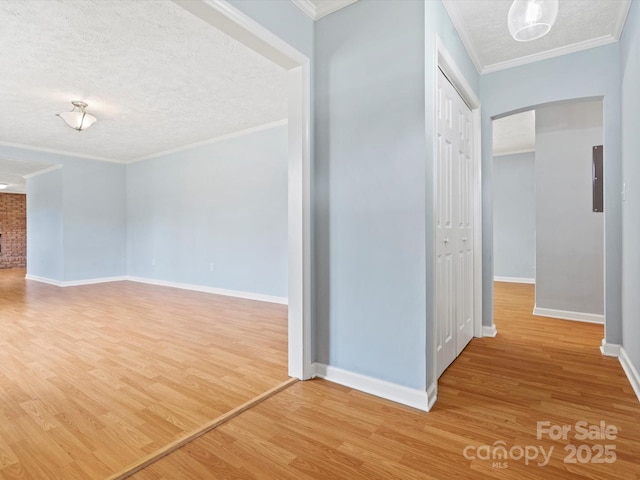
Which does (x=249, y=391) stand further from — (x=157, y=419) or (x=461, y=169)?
(x=461, y=169)

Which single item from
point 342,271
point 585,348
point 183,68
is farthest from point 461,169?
point 183,68

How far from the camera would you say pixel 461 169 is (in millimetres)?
2766

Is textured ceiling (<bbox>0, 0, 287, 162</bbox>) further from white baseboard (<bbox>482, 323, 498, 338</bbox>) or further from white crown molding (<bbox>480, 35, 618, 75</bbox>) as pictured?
white baseboard (<bbox>482, 323, 498, 338</bbox>)

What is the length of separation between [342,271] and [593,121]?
3.68 meters

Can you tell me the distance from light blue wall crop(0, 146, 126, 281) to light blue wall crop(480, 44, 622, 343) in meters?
7.19

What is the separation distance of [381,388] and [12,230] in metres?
13.4

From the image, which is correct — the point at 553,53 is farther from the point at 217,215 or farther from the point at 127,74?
the point at 217,215

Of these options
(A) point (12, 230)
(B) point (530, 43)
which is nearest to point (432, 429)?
(B) point (530, 43)

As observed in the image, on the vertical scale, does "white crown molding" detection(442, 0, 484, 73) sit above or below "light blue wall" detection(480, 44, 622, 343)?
above

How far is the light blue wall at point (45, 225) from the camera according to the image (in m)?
6.53

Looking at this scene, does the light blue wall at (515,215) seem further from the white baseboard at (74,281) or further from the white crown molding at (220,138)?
the white baseboard at (74,281)

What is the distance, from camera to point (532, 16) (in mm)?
1502

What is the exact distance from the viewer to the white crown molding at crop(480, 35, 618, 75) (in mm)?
2723

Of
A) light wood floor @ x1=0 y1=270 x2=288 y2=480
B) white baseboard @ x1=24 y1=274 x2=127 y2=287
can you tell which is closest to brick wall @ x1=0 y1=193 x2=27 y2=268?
white baseboard @ x1=24 y1=274 x2=127 y2=287
